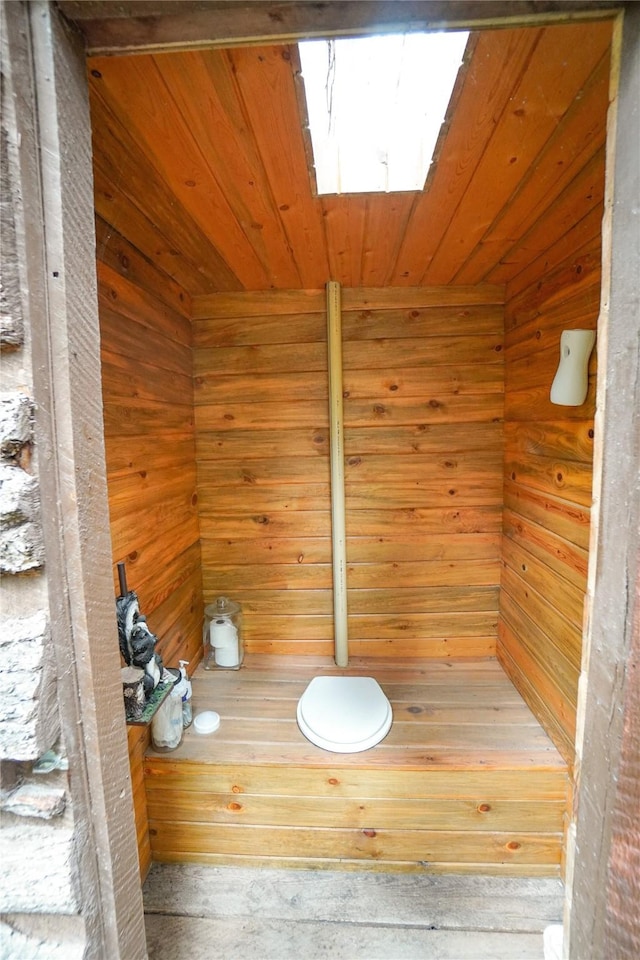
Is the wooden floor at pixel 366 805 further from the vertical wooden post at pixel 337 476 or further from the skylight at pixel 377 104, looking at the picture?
the skylight at pixel 377 104

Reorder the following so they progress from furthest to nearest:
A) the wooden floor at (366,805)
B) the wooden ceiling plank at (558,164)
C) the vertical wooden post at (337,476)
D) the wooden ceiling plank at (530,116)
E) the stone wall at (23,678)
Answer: the vertical wooden post at (337,476) → the wooden floor at (366,805) → the wooden ceiling plank at (558,164) → the wooden ceiling plank at (530,116) → the stone wall at (23,678)

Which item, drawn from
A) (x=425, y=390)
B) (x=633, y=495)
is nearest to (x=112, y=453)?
(x=633, y=495)

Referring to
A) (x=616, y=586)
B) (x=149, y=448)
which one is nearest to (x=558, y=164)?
(x=616, y=586)

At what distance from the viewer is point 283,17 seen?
0.43 meters

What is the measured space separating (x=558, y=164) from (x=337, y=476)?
1.18 meters

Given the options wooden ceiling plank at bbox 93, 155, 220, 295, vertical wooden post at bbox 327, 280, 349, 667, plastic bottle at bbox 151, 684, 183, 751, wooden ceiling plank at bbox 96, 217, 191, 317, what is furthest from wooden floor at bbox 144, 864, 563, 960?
wooden ceiling plank at bbox 93, 155, 220, 295

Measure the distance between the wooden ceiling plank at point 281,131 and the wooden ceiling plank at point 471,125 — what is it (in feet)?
1.04

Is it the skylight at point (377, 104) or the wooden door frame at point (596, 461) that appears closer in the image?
the wooden door frame at point (596, 461)

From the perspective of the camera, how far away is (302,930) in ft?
3.43

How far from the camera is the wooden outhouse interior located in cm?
78

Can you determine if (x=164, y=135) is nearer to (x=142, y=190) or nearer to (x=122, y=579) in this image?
(x=142, y=190)

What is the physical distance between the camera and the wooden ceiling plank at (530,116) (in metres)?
0.61

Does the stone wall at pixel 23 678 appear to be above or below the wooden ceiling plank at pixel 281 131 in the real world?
below

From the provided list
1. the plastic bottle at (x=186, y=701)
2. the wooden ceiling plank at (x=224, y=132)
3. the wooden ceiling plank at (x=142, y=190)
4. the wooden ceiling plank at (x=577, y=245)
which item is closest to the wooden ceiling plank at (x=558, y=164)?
the wooden ceiling plank at (x=577, y=245)
